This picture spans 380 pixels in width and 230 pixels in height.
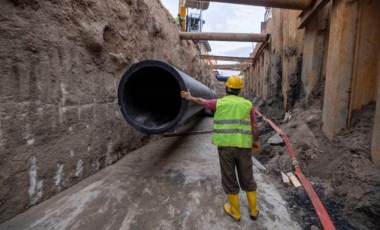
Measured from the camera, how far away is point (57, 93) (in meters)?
2.52

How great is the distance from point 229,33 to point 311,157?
17.0 feet

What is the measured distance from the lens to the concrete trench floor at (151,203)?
6.82 ft

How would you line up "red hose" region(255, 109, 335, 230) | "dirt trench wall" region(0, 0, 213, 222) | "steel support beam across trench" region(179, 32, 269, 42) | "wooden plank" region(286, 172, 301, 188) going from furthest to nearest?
"steel support beam across trench" region(179, 32, 269, 42) < "wooden plank" region(286, 172, 301, 188) < "red hose" region(255, 109, 335, 230) < "dirt trench wall" region(0, 0, 213, 222)

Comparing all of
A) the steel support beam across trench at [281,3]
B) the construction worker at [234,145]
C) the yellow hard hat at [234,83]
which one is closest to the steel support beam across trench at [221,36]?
the steel support beam across trench at [281,3]

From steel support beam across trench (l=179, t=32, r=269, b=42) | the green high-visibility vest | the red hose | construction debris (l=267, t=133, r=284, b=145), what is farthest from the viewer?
steel support beam across trench (l=179, t=32, r=269, b=42)

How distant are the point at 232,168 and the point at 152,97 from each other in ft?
6.28

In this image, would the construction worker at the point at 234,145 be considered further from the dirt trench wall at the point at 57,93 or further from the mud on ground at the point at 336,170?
the dirt trench wall at the point at 57,93

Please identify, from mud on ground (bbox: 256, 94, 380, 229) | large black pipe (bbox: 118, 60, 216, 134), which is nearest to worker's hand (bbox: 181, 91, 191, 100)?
large black pipe (bbox: 118, 60, 216, 134)

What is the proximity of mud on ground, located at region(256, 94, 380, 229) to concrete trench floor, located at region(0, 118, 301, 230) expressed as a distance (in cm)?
27

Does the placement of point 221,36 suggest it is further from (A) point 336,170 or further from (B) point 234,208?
(B) point 234,208

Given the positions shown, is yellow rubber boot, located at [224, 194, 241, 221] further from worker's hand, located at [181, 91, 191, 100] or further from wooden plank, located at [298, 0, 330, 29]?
wooden plank, located at [298, 0, 330, 29]

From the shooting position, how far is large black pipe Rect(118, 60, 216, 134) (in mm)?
2844

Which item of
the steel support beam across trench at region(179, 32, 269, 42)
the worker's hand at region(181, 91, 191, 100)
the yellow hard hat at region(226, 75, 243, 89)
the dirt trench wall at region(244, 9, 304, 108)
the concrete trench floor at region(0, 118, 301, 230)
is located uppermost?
the steel support beam across trench at region(179, 32, 269, 42)

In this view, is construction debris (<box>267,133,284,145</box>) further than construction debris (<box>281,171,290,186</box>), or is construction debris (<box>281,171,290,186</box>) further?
construction debris (<box>267,133,284,145</box>)
